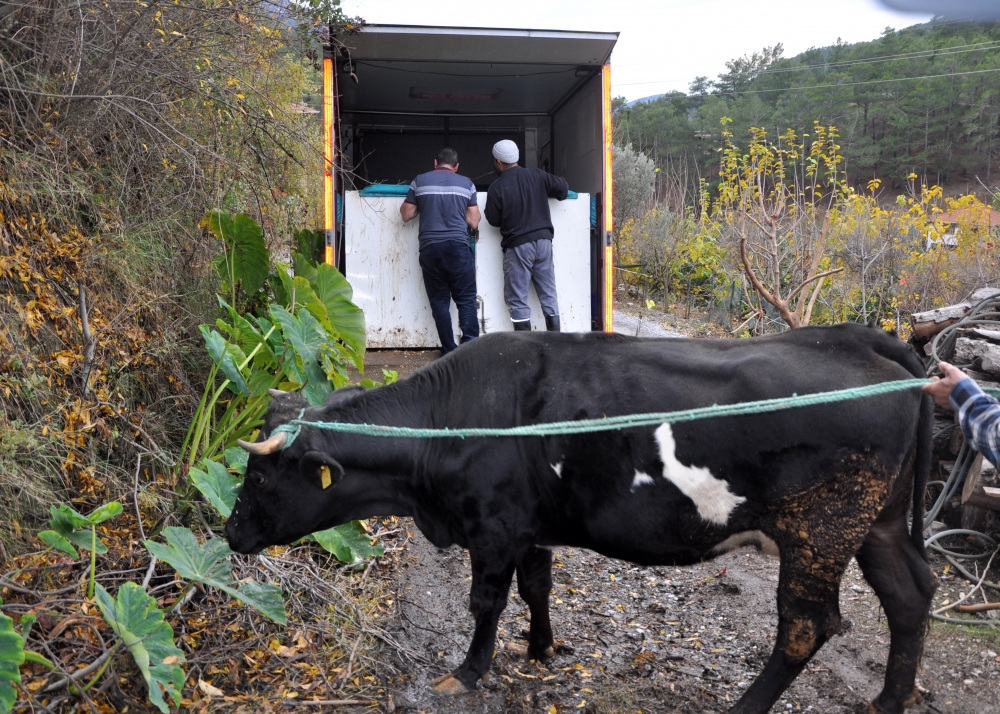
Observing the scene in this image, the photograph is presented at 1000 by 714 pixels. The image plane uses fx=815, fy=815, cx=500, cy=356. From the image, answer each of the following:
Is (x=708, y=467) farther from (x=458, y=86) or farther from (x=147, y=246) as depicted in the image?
(x=458, y=86)

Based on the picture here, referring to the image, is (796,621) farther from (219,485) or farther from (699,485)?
(219,485)

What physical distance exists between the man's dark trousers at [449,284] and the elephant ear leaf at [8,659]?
5.24m

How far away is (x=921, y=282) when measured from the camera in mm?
11383

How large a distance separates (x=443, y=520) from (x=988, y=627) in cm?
282

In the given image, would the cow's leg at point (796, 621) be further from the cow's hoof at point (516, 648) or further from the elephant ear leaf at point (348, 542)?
the elephant ear leaf at point (348, 542)

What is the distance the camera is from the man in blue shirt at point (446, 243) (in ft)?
24.7

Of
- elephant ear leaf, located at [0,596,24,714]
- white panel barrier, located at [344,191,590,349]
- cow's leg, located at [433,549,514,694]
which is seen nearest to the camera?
elephant ear leaf, located at [0,596,24,714]

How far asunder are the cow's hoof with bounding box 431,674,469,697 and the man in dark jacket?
4434mm

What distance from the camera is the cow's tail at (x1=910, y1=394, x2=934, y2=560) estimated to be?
331 cm

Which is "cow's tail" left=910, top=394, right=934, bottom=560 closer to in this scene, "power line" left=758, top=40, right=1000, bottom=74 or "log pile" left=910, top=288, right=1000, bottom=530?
"log pile" left=910, top=288, right=1000, bottom=530

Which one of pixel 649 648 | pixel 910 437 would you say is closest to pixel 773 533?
pixel 910 437

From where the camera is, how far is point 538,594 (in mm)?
3969

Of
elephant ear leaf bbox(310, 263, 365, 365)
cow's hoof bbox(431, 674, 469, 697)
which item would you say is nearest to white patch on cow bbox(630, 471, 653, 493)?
cow's hoof bbox(431, 674, 469, 697)

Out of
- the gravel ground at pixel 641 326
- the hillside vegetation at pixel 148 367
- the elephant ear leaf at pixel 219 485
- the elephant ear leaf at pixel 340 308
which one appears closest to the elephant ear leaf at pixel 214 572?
the hillside vegetation at pixel 148 367
